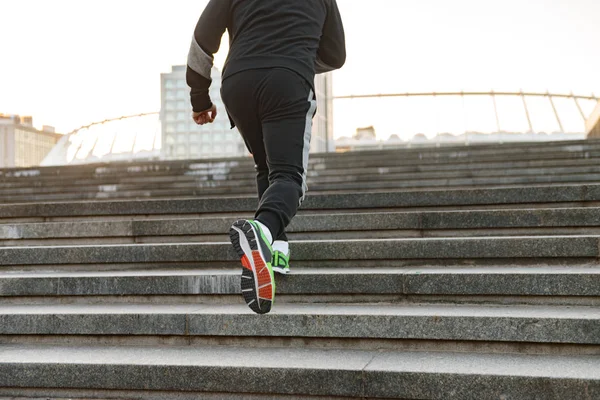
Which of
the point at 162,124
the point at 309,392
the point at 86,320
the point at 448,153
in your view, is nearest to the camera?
the point at 309,392

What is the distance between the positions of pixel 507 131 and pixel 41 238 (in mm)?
15941

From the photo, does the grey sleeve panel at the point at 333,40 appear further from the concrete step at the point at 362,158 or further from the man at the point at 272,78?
the concrete step at the point at 362,158

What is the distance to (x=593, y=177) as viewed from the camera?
692 cm

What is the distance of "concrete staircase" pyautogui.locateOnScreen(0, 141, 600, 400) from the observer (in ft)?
8.25

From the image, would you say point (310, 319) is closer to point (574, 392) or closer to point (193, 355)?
point (193, 355)

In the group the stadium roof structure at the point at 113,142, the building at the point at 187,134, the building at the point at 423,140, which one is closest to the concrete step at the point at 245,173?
the building at the point at 423,140

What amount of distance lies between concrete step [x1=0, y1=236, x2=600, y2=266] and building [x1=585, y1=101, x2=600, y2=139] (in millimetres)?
8434

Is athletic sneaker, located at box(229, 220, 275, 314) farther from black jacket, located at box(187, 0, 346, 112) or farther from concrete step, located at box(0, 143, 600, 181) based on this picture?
concrete step, located at box(0, 143, 600, 181)

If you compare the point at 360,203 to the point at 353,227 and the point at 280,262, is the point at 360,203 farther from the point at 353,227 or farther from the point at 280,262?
the point at 280,262

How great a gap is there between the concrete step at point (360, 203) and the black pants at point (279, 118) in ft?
7.26

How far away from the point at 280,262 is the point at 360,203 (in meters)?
1.94

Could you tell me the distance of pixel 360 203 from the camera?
16.5 ft

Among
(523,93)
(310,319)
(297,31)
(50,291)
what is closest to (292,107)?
(297,31)

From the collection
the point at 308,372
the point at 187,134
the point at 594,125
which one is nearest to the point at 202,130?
the point at 187,134
